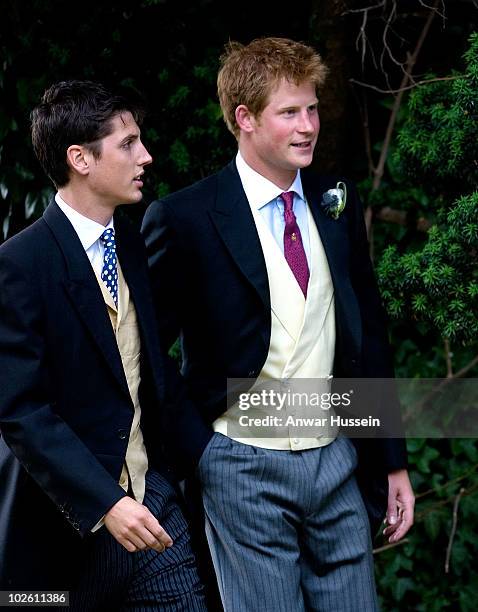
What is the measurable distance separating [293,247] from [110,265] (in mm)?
531

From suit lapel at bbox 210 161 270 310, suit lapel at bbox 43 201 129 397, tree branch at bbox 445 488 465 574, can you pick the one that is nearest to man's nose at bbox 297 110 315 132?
suit lapel at bbox 210 161 270 310

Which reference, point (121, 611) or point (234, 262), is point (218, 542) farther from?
point (234, 262)

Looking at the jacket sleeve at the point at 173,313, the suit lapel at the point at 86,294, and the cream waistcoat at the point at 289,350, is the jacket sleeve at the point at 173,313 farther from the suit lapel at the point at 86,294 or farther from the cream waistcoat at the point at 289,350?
the suit lapel at the point at 86,294

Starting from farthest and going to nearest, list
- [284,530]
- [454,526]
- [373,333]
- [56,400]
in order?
[454,526] < [373,333] < [284,530] < [56,400]

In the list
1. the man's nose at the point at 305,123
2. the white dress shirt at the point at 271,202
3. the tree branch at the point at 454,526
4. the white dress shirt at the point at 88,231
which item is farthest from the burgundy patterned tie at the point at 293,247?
the tree branch at the point at 454,526

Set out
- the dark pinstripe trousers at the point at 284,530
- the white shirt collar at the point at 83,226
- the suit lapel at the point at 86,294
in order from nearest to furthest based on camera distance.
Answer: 1. the suit lapel at the point at 86,294
2. the white shirt collar at the point at 83,226
3. the dark pinstripe trousers at the point at 284,530

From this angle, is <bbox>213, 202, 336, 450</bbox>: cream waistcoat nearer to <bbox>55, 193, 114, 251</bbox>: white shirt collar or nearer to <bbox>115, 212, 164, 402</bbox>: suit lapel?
<bbox>115, 212, 164, 402</bbox>: suit lapel

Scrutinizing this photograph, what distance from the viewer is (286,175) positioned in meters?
3.25

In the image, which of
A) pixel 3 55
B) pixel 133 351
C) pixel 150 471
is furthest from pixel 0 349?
pixel 3 55

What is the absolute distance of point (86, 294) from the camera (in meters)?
2.87

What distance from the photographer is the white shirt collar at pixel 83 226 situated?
296cm

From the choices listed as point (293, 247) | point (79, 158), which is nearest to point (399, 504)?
point (293, 247)

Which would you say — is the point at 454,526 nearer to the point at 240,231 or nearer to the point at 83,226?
the point at 240,231

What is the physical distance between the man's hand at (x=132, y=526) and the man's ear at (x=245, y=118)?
3.68ft
